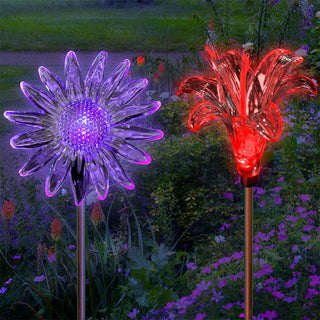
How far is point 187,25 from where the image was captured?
74.1 inches

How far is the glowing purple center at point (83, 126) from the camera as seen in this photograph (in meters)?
0.93

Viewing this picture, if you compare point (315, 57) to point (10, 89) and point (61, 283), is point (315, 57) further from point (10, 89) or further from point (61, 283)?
point (61, 283)

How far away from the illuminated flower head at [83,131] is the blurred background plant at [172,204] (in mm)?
538

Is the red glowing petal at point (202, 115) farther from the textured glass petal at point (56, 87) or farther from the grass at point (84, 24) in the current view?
the grass at point (84, 24)

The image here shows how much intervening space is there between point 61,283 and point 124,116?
27.7 inches

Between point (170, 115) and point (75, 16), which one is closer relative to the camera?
point (75, 16)

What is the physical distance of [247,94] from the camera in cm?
94

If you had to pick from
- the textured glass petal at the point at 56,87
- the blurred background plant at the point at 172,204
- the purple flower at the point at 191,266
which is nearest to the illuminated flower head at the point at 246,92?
the textured glass petal at the point at 56,87

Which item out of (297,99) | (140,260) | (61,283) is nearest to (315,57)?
(297,99)

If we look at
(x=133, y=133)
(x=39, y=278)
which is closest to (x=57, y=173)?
Result: (x=133, y=133)

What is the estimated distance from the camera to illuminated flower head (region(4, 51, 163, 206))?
935 mm

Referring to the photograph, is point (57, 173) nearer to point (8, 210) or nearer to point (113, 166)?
point (113, 166)

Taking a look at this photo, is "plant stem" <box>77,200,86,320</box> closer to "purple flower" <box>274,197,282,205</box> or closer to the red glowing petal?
the red glowing petal

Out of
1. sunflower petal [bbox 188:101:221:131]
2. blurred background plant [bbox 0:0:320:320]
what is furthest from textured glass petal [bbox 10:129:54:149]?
blurred background plant [bbox 0:0:320:320]
